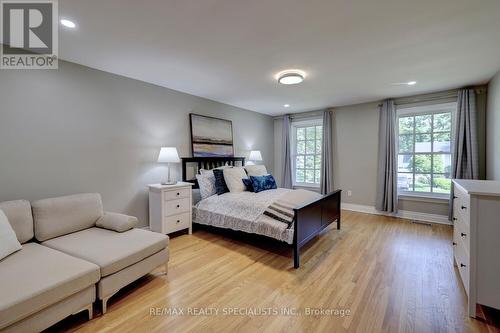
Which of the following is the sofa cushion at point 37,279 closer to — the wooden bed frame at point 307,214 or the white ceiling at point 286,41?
the wooden bed frame at point 307,214

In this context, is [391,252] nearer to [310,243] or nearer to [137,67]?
[310,243]

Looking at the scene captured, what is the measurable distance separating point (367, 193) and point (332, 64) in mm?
3234

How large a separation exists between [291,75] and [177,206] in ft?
8.53

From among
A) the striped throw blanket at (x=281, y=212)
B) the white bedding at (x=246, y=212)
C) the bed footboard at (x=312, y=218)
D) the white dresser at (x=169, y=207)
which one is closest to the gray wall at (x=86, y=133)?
the white dresser at (x=169, y=207)

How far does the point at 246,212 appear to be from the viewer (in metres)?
3.12

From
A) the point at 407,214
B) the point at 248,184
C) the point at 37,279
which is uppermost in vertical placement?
the point at 248,184

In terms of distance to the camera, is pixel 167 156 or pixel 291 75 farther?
pixel 167 156

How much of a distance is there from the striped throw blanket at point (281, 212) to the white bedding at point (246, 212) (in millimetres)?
51

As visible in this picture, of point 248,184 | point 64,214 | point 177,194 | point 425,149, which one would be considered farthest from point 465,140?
point 64,214

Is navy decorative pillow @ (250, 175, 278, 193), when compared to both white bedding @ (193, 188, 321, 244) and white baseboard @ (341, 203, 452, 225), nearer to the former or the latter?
white bedding @ (193, 188, 321, 244)

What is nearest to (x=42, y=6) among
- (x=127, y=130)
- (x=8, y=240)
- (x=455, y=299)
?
(x=127, y=130)

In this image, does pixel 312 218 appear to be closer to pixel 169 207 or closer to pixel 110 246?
pixel 169 207

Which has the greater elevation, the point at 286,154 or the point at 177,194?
the point at 286,154

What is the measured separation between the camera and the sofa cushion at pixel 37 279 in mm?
1283
